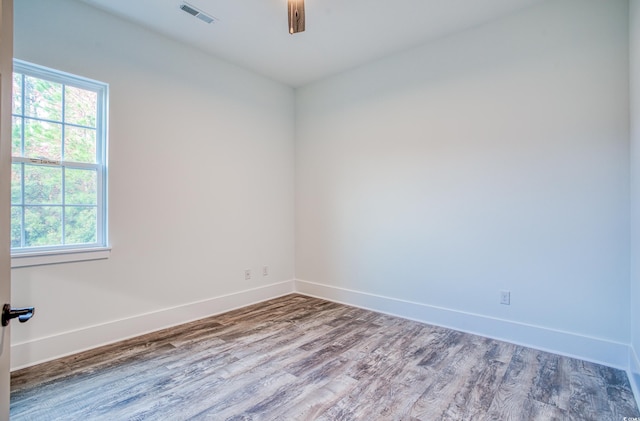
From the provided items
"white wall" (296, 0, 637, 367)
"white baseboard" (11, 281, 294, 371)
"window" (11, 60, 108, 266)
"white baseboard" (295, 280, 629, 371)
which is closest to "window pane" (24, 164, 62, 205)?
"window" (11, 60, 108, 266)

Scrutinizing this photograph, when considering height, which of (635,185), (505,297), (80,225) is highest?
(635,185)

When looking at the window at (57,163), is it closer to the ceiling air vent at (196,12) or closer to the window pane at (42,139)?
the window pane at (42,139)

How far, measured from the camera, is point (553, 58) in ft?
8.53

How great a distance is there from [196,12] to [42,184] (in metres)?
1.89

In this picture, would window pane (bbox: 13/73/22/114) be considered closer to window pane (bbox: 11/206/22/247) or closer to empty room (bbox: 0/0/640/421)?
empty room (bbox: 0/0/640/421)

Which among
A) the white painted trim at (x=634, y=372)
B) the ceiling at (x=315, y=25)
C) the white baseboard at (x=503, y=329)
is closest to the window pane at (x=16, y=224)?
the ceiling at (x=315, y=25)

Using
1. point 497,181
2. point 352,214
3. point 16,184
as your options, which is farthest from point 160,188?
point 497,181

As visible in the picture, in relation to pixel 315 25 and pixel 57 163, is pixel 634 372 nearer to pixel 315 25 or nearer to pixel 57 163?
pixel 315 25

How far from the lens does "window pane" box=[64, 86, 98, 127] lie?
2604 mm

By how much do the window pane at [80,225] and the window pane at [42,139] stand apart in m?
0.45

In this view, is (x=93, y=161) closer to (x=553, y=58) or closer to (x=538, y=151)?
(x=538, y=151)

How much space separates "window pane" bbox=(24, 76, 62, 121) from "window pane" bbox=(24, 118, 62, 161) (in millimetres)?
65

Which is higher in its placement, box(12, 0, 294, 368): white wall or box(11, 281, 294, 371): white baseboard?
box(12, 0, 294, 368): white wall

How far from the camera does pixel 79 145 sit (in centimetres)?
266
